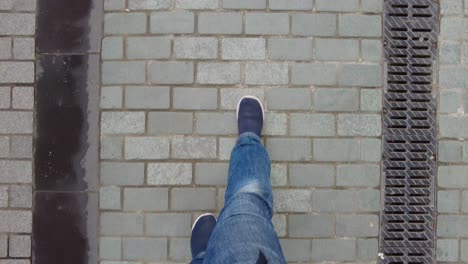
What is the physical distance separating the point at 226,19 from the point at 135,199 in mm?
1207

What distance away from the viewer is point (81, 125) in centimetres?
319

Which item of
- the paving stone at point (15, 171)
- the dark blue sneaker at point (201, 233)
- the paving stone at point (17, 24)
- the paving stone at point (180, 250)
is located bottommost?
the paving stone at point (180, 250)

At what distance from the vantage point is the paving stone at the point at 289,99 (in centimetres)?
318

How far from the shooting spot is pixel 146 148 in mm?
3189

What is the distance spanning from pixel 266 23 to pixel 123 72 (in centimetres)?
91

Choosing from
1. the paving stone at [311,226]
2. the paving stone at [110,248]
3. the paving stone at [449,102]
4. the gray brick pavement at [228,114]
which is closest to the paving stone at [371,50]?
the gray brick pavement at [228,114]

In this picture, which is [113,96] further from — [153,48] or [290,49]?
[290,49]

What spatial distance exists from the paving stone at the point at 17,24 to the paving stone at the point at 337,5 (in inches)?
67.9

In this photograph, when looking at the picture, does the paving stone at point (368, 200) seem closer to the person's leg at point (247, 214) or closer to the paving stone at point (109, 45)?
the person's leg at point (247, 214)

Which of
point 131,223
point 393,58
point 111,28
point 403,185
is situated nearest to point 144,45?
point 111,28

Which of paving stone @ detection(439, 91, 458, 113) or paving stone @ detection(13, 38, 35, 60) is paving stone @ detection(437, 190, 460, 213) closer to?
paving stone @ detection(439, 91, 458, 113)

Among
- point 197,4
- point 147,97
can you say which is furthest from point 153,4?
point 147,97

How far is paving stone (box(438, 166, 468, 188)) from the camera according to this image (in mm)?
3189

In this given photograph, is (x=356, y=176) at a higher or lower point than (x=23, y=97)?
lower
